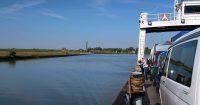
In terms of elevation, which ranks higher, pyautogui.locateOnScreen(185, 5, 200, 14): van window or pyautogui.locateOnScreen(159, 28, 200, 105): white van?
pyautogui.locateOnScreen(185, 5, 200, 14): van window

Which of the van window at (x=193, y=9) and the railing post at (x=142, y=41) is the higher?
the van window at (x=193, y=9)

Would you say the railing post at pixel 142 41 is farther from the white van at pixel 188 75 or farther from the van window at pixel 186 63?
the van window at pixel 186 63

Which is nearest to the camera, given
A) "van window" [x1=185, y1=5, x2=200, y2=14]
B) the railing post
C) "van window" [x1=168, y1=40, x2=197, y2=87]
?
"van window" [x1=168, y1=40, x2=197, y2=87]

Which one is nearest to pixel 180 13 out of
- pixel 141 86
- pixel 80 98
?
pixel 80 98

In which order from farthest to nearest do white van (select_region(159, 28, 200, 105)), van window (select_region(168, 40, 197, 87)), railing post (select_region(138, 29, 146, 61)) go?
1. railing post (select_region(138, 29, 146, 61))
2. van window (select_region(168, 40, 197, 87))
3. white van (select_region(159, 28, 200, 105))

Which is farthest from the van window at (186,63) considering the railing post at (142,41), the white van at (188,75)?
the railing post at (142,41)

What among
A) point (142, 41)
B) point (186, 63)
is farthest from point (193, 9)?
point (186, 63)

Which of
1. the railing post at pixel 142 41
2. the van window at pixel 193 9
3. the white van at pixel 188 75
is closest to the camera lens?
the white van at pixel 188 75

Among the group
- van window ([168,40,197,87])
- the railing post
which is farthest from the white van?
the railing post

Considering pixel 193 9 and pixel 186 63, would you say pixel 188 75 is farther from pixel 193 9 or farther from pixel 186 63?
pixel 193 9

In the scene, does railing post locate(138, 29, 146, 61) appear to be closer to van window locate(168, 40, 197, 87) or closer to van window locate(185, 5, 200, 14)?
van window locate(185, 5, 200, 14)

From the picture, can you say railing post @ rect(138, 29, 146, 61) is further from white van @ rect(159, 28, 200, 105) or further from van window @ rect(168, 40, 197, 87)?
van window @ rect(168, 40, 197, 87)

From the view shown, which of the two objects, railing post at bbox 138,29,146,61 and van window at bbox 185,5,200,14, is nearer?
van window at bbox 185,5,200,14

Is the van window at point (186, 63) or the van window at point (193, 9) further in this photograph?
the van window at point (193, 9)
